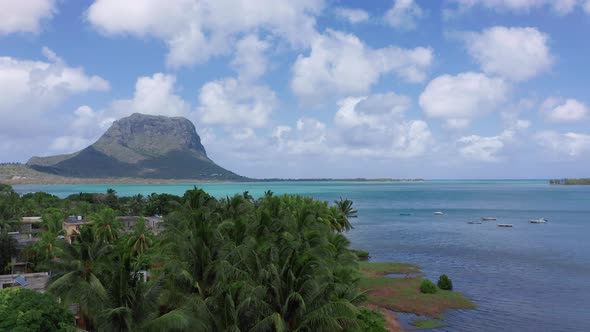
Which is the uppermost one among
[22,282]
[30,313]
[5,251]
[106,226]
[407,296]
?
[106,226]

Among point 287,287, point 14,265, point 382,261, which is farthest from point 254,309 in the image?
point 382,261

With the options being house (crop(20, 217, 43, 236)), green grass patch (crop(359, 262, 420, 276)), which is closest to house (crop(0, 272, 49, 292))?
green grass patch (crop(359, 262, 420, 276))

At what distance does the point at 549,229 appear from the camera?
110438 mm

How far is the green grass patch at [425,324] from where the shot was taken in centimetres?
3906

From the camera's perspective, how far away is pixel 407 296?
48625 mm

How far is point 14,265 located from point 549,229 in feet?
375

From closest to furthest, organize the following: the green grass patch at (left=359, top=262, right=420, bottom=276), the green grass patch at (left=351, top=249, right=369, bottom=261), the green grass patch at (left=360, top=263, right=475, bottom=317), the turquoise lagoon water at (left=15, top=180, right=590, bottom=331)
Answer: the turquoise lagoon water at (left=15, top=180, right=590, bottom=331), the green grass patch at (left=360, top=263, right=475, bottom=317), the green grass patch at (left=359, top=262, right=420, bottom=276), the green grass patch at (left=351, top=249, right=369, bottom=261)

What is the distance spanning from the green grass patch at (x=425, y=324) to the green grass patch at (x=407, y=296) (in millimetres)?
1787

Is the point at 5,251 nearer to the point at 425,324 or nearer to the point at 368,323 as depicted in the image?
the point at 368,323

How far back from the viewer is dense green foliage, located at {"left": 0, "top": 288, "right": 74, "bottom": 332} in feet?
68.7

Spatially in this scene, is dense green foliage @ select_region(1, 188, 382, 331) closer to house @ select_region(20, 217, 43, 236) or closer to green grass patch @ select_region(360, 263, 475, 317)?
green grass patch @ select_region(360, 263, 475, 317)

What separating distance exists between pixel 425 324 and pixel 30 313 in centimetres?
3185

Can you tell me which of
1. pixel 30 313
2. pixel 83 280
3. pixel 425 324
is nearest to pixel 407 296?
pixel 425 324

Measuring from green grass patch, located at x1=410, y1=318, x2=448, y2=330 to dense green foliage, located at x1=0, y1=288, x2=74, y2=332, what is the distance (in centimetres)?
2874
